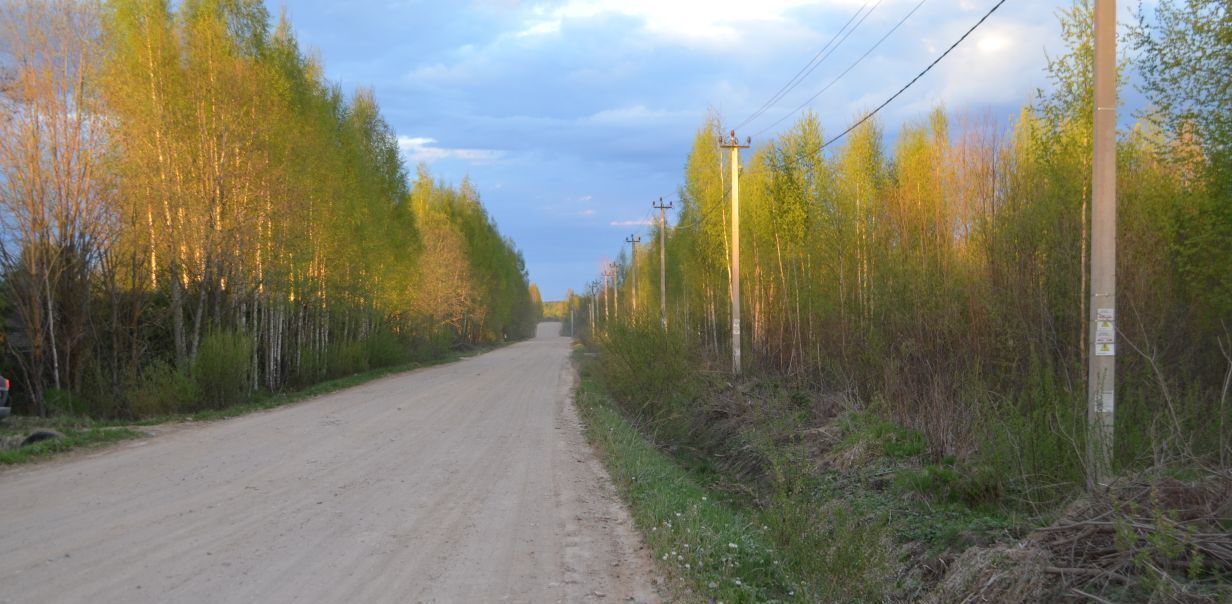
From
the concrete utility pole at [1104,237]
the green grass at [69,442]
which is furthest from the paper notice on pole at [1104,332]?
the green grass at [69,442]

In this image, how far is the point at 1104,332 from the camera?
7.15 metres

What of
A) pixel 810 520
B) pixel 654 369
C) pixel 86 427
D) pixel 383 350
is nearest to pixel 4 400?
pixel 86 427

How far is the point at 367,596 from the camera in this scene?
5211mm

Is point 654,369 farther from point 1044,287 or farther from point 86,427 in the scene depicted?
point 86,427

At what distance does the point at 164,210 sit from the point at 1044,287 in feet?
57.1

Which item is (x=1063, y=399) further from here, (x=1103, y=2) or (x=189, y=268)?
(x=189, y=268)

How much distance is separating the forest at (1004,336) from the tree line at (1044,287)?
4 cm

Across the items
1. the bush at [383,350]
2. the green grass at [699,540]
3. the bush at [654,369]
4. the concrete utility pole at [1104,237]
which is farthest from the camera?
the bush at [383,350]

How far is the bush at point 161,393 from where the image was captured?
1596 cm

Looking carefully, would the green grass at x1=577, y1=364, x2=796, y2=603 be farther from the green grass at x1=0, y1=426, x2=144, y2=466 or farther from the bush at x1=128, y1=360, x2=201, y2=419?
the bush at x1=128, y1=360, x2=201, y2=419

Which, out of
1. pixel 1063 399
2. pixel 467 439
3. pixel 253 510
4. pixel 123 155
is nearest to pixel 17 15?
pixel 123 155

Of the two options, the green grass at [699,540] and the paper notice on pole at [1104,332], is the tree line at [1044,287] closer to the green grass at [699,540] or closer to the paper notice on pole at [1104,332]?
the paper notice on pole at [1104,332]

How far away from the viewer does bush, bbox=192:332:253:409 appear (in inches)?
692

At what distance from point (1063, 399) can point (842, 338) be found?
293 inches
